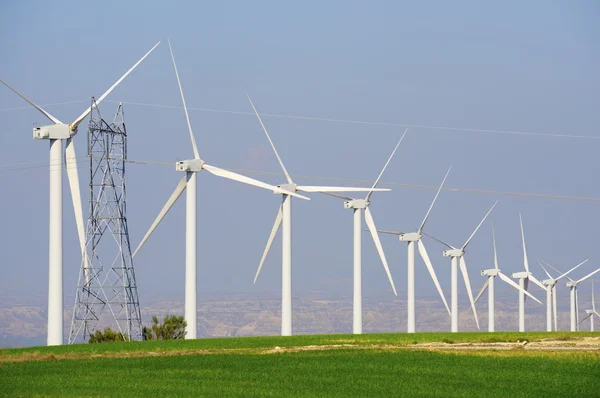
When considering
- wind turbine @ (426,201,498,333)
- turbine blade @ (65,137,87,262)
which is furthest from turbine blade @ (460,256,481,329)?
turbine blade @ (65,137,87,262)

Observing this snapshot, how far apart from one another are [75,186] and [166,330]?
1916cm

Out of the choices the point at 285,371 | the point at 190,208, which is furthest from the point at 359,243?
the point at 285,371

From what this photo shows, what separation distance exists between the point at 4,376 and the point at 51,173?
940 inches

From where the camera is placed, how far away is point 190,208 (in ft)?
285

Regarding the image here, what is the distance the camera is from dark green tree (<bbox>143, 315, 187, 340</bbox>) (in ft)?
311

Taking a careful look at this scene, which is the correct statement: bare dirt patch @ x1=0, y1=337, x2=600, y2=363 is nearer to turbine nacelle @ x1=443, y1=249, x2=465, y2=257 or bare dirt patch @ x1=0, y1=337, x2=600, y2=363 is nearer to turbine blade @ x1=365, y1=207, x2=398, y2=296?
turbine blade @ x1=365, y1=207, x2=398, y2=296

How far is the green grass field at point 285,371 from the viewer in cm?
4881

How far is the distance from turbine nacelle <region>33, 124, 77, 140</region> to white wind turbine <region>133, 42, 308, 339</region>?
10512mm

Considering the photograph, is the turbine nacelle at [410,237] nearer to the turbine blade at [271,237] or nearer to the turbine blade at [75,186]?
the turbine blade at [271,237]

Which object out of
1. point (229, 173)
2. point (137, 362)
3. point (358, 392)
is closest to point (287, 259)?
point (229, 173)

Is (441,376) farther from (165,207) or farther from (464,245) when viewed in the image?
(464,245)

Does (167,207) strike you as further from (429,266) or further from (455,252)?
(455,252)

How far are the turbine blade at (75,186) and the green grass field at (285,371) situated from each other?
7639mm

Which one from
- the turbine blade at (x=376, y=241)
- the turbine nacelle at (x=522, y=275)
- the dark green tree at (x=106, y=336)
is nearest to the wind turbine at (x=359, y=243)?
the turbine blade at (x=376, y=241)
